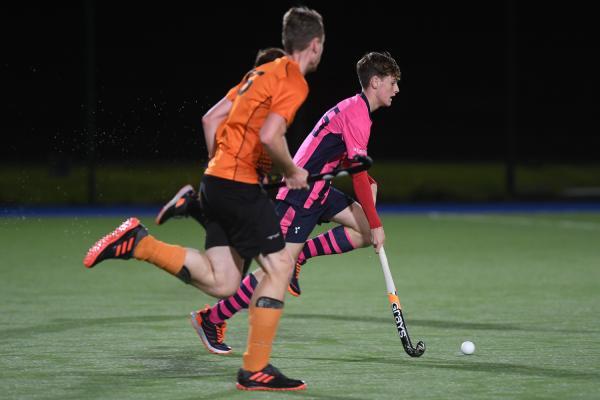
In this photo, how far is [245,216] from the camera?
15.1 ft

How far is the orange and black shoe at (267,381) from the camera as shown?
181 inches

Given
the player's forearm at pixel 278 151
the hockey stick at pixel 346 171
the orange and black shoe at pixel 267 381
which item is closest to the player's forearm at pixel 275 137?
the player's forearm at pixel 278 151

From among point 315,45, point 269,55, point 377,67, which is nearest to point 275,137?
point 315,45

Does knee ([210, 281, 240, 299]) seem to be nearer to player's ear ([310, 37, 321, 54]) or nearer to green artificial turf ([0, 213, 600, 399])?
green artificial turf ([0, 213, 600, 399])

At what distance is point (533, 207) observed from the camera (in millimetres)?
16484

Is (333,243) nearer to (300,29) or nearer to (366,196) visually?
(366,196)

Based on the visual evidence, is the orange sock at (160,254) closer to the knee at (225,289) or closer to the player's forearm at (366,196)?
the knee at (225,289)

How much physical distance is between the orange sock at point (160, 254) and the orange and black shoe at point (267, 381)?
2.10ft

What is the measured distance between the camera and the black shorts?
4.61 m

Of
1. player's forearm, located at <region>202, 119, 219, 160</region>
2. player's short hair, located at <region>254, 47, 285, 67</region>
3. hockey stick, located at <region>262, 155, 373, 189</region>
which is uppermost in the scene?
player's short hair, located at <region>254, 47, 285, 67</region>

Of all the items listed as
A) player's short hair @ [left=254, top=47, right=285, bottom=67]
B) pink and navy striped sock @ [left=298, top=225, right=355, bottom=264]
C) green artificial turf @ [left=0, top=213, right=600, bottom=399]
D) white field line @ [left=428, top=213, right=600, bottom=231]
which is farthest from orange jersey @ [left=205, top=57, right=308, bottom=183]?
white field line @ [left=428, top=213, right=600, bottom=231]

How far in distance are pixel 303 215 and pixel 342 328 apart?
0.76 meters

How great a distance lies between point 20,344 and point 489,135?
Result: 19001 millimetres

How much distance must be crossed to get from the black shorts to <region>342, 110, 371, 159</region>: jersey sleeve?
2.97ft
